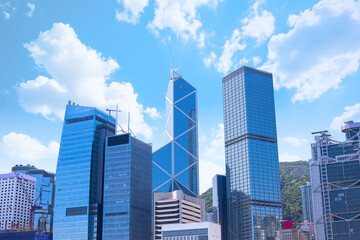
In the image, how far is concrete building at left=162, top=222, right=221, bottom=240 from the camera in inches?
7229

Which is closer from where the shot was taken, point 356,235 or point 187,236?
point 187,236

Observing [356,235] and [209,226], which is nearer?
[209,226]

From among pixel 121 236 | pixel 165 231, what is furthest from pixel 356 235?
pixel 121 236

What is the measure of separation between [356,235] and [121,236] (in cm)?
9467

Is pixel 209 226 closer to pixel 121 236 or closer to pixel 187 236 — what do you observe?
pixel 187 236

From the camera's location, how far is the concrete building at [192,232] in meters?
184

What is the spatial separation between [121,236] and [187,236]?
28.8m

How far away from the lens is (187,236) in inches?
7333

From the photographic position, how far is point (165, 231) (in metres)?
194

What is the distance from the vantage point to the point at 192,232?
186 m

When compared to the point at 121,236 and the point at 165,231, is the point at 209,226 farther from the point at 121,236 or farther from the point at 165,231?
the point at 121,236

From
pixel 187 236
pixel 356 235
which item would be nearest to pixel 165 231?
pixel 187 236

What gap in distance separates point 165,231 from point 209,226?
64.9 ft

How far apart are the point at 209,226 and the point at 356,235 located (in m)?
62.3
